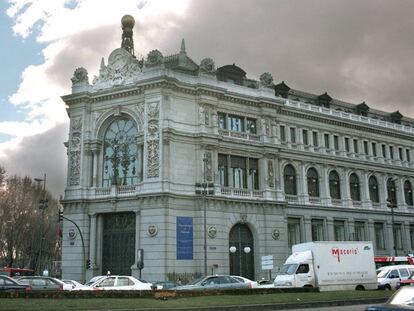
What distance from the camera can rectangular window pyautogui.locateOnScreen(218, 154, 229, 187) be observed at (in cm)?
5225

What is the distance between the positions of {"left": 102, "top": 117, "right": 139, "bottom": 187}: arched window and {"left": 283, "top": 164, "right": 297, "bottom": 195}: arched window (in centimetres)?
1685

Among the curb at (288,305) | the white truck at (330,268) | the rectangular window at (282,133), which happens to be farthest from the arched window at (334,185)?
the curb at (288,305)

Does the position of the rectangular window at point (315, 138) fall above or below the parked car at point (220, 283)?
above

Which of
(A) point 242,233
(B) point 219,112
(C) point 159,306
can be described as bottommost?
(C) point 159,306

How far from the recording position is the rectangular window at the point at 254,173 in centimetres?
5428

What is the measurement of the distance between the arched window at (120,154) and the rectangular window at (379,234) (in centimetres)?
3158

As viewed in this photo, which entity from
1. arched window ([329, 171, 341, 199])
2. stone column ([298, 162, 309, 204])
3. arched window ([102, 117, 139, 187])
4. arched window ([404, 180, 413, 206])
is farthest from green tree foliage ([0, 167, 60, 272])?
arched window ([404, 180, 413, 206])

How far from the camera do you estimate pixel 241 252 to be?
5184 centimetres

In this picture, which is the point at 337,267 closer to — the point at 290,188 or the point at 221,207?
the point at 221,207

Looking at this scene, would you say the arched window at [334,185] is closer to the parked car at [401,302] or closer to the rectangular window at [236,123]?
the rectangular window at [236,123]

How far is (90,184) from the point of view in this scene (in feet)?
173

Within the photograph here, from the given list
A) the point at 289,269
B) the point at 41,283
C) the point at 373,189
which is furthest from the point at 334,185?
the point at 41,283

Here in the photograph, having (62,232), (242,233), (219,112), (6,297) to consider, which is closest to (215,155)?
(219,112)

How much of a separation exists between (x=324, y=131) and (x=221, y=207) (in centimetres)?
1887
